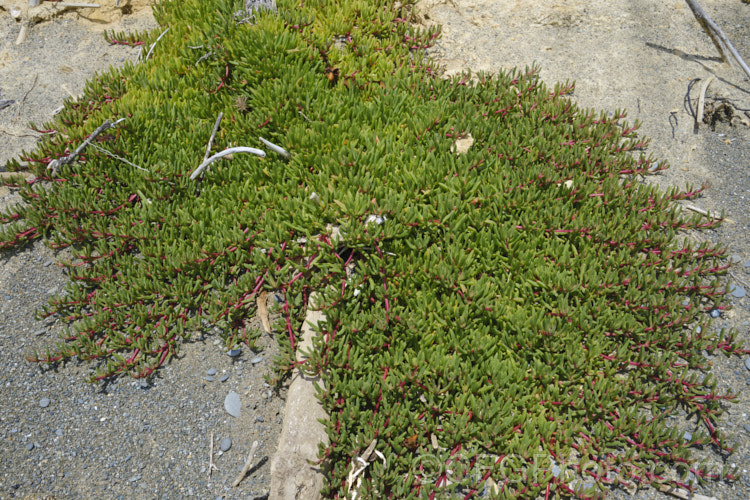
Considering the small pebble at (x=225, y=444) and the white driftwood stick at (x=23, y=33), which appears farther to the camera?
the white driftwood stick at (x=23, y=33)

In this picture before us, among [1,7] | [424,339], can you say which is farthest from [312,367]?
[1,7]

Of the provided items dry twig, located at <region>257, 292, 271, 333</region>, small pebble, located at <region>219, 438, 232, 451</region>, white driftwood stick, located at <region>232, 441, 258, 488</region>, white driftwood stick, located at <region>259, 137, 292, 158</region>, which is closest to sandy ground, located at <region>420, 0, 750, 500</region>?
white driftwood stick, located at <region>259, 137, 292, 158</region>

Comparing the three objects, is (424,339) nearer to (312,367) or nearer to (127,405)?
(312,367)

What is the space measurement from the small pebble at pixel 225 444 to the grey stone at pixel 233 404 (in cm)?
16

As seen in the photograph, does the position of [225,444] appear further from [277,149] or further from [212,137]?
[212,137]

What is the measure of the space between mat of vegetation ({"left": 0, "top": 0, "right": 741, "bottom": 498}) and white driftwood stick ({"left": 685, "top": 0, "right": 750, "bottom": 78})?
5.46 feet

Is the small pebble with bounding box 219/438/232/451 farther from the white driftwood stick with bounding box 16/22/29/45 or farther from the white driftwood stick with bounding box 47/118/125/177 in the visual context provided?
the white driftwood stick with bounding box 16/22/29/45

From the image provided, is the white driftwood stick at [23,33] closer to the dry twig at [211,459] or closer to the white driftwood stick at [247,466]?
the dry twig at [211,459]

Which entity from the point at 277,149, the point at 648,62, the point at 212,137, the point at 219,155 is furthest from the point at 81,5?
the point at 648,62

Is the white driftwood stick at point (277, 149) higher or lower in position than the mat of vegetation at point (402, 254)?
higher

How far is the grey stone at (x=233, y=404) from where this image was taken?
3.37 metres

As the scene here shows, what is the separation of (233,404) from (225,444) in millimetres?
260

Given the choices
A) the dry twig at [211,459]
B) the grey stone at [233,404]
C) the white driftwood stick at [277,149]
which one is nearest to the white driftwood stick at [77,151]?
the white driftwood stick at [277,149]

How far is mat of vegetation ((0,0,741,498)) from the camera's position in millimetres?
3080
